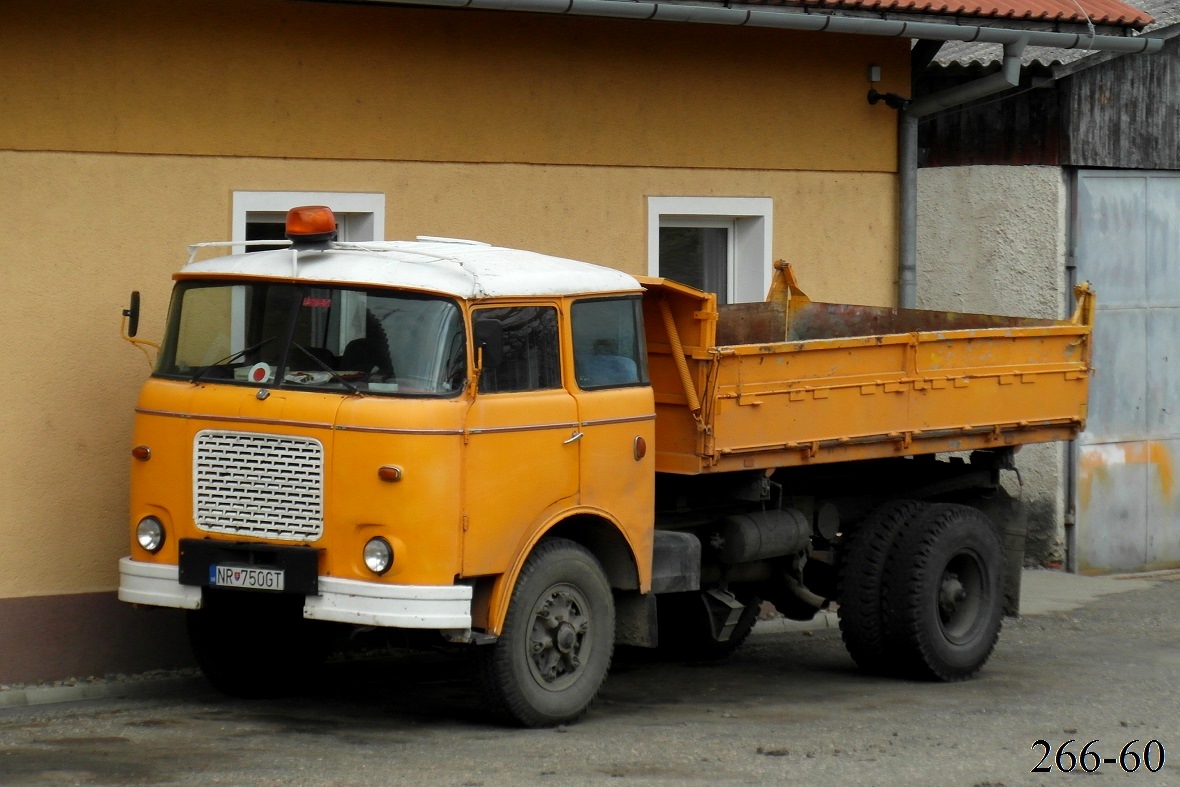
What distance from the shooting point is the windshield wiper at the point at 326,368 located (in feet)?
27.3

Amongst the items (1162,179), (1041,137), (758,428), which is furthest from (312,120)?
(1162,179)

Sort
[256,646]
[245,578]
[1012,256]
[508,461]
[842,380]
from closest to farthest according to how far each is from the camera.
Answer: [245,578]
[508,461]
[256,646]
[842,380]
[1012,256]

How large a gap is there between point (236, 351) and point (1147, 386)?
8981 millimetres

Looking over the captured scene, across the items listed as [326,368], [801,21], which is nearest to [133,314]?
[326,368]

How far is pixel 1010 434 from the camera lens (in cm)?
1077

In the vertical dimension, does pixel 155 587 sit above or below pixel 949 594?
above

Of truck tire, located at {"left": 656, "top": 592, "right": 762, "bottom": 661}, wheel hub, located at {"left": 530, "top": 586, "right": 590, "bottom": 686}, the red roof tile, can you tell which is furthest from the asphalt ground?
the red roof tile

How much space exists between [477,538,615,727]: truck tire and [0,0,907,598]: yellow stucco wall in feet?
8.60

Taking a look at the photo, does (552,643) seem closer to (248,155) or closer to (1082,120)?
(248,155)

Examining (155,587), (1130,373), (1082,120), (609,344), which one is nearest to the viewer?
(155,587)

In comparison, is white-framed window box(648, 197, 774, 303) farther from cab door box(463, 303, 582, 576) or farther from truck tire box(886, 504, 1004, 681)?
cab door box(463, 303, 582, 576)

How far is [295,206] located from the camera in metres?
10.4

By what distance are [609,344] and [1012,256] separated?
21.8ft

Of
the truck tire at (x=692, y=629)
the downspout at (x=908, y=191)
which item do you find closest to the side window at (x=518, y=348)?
the truck tire at (x=692, y=629)
